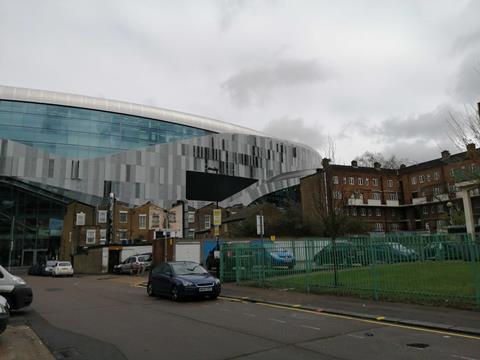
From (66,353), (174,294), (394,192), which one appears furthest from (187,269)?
(394,192)

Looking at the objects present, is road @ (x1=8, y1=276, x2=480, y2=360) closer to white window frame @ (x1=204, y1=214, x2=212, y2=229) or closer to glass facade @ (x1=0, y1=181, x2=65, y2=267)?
white window frame @ (x1=204, y1=214, x2=212, y2=229)

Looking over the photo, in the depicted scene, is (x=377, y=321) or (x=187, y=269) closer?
(x=377, y=321)

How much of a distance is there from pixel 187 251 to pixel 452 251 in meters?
23.3

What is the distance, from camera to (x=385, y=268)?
43.6 feet

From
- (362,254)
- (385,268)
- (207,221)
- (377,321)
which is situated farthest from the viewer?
(207,221)

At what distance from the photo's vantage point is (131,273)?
35.6 meters

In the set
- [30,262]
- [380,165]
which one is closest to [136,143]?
[30,262]

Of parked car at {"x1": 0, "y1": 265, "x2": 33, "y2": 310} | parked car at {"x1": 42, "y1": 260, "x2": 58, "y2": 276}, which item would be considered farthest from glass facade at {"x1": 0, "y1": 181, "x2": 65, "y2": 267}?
parked car at {"x1": 0, "y1": 265, "x2": 33, "y2": 310}

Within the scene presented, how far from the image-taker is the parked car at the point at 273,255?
18.0 meters

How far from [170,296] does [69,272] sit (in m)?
26.9

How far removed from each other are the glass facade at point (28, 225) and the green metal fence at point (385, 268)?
56.5m

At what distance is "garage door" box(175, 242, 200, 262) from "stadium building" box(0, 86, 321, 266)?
125 feet

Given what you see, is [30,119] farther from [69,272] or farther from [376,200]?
[376,200]

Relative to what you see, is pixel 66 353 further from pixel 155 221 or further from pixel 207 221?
pixel 207 221
